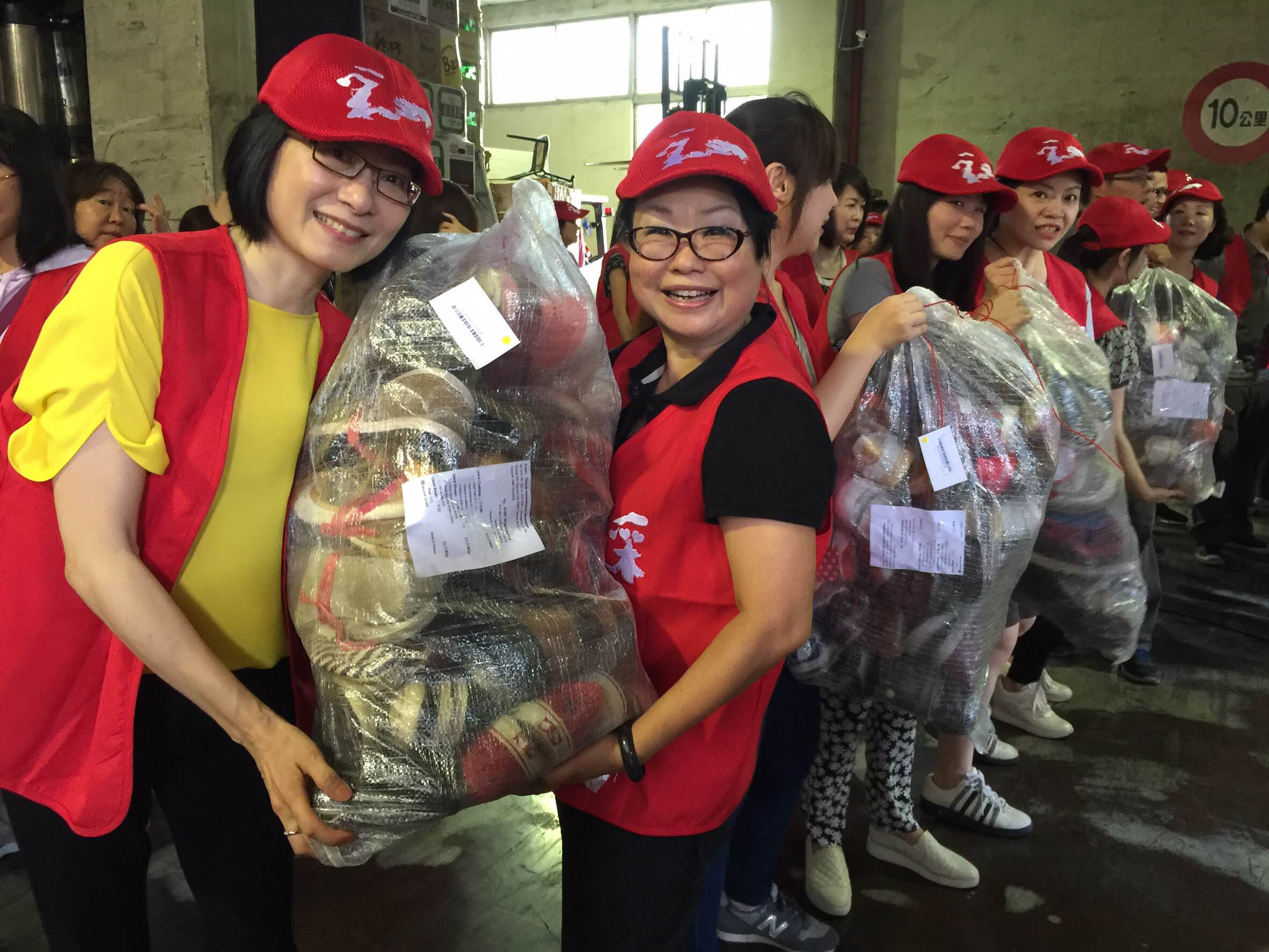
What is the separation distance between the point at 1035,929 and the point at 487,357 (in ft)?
5.59

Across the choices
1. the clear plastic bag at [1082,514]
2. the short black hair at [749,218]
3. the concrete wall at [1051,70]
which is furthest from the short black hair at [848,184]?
the concrete wall at [1051,70]

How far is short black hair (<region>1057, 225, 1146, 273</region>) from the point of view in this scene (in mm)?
2361

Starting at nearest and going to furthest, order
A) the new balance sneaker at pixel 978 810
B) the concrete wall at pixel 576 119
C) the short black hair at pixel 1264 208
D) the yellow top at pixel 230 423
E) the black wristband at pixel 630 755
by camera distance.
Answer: the yellow top at pixel 230 423 < the black wristband at pixel 630 755 < the new balance sneaker at pixel 978 810 < the short black hair at pixel 1264 208 < the concrete wall at pixel 576 119

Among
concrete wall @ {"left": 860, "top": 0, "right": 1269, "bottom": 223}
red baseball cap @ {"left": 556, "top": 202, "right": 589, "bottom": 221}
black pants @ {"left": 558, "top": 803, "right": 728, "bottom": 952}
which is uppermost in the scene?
concrete wall @ {"left": 860, "top": 0, "right": 1269, "bottom": 223}

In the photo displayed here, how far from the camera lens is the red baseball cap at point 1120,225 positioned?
2260mm

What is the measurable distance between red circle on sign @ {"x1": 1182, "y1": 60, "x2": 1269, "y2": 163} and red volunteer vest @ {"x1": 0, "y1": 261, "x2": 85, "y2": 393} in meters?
6.05

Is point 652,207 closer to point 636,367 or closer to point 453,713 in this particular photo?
point 636,367

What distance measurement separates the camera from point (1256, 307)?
12.9ft

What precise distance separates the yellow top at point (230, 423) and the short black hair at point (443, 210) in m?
Answer: 0.40

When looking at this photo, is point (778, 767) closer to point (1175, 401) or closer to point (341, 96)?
point (341, 96)

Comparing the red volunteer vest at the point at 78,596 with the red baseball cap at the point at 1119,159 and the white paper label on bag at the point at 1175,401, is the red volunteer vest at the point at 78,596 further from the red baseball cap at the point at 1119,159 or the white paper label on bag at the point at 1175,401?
the red baseball cap at the point at 1119,159

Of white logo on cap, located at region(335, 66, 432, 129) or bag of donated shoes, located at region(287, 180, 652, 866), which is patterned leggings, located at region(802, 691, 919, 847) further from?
white logo on cap, located at region(335, 66, 432, 129)

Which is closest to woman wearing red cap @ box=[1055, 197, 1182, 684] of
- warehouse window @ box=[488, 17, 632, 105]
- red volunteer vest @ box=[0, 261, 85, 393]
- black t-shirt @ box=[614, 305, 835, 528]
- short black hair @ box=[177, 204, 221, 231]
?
black t-shirt @ box=[614, 305, 835, 528]

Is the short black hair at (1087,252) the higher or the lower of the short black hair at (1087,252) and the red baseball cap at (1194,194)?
the lower
